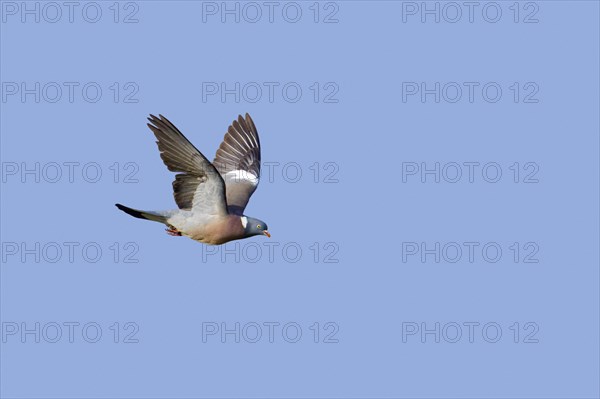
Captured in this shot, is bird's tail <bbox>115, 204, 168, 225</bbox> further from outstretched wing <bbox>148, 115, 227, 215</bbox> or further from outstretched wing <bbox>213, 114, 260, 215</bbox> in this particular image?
outstretched wing <bbox>213, 114, 260, 215</bbox>

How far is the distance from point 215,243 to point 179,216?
81 cm

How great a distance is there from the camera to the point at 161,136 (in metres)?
16.2

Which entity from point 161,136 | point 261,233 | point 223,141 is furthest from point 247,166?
point 161,136

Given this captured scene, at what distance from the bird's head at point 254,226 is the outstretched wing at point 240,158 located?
1.42 metres

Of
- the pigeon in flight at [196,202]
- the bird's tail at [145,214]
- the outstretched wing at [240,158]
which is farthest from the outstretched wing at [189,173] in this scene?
the outstretched wing at [240,158]

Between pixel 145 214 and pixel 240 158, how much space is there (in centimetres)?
330

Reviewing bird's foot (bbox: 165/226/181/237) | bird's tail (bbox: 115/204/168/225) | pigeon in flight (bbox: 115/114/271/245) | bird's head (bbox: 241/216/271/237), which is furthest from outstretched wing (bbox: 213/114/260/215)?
bird's tail (bbox: 115/204/168/225)

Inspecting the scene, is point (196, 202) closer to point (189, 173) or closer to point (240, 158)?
point (189, 173)

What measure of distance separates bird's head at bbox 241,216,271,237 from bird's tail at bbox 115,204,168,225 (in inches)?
50.9

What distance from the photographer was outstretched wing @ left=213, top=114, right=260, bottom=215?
1928cm

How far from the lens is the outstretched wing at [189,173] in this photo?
1611 centimetres

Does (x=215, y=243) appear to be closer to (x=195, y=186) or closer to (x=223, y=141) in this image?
(x=195, y=186)

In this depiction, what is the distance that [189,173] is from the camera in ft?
54.4

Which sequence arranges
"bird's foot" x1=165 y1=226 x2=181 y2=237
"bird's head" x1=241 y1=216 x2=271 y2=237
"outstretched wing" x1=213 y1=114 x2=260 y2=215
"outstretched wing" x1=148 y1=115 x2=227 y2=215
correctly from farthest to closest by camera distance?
"outstretched wing" x1=213 y1=114 x2=260 y2=215 < "bird's head" x1=241 y1=216 x2=271 y2=237 < "bird's foot" x1=165 y1=226 x2=181 y2=237 < "outstretched wing" x1=148 y1=115 x2=227 y2=215
